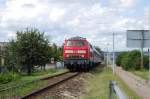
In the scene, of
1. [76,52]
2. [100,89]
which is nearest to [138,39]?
[100,89]

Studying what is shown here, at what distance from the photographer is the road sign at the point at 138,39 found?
10789 mm

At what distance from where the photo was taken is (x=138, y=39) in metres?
11.0

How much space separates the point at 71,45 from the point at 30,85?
22069 millimetres

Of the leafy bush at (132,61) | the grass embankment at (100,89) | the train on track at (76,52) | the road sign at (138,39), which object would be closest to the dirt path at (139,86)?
the grass embankment at (100,89)

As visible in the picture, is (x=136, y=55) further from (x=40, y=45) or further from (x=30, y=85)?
(x=30, y=85)

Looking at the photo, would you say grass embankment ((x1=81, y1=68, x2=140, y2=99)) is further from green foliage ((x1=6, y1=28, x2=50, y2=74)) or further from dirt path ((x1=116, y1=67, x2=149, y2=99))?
green foliage ((x1=6, y1=28, x2=50, y2=74))

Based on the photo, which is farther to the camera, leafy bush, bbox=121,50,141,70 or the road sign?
leafy bush, bbox=121,50,141,70

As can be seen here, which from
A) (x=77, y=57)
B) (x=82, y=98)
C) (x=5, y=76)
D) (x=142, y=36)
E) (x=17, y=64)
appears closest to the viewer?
(x=142, y=36)

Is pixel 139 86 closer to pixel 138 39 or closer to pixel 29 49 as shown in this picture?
pixel 138 39

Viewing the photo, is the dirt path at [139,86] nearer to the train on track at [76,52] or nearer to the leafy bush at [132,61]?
the train on track at [76,52]

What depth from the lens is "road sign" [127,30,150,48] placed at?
1079 centimetres

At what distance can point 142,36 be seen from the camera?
36.0 ft

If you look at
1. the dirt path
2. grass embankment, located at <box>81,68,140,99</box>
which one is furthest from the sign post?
grass embankment, located at <box>81,68,140,99</box>

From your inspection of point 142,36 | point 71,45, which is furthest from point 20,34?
point 142,36
